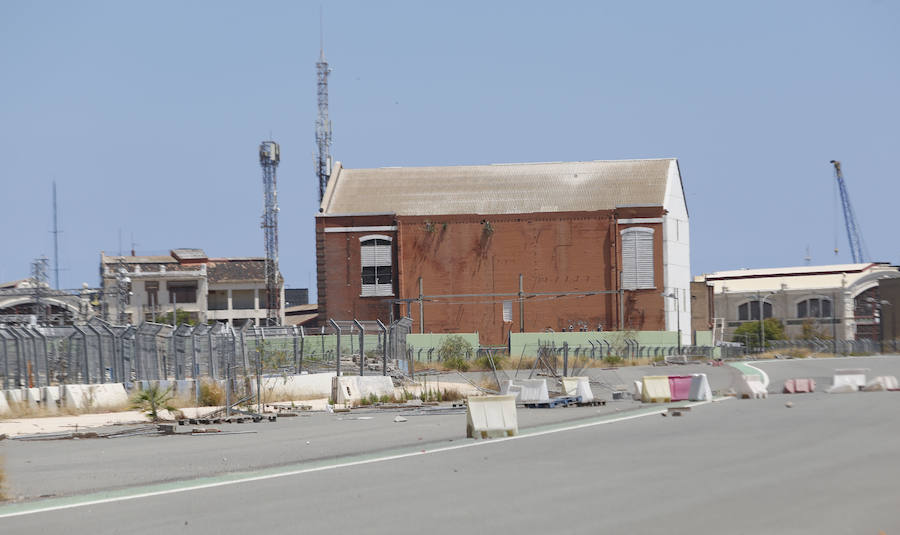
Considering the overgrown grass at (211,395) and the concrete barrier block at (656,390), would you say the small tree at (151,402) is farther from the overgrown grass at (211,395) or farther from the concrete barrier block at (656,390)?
the concrete barrier block at (656,390)

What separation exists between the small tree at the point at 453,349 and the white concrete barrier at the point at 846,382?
28.8m

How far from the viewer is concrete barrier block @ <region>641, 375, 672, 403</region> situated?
29.3 meters

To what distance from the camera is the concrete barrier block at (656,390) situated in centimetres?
2934

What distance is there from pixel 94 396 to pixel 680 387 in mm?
14933

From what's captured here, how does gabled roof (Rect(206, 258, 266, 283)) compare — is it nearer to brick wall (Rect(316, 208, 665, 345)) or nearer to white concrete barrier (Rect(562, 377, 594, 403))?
brick wall (Rect(316, 208, 665, 345))

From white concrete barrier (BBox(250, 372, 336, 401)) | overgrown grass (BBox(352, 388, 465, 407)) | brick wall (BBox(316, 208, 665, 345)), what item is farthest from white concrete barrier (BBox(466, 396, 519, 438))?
brick wall (BBox(316, 208, 665, 345))

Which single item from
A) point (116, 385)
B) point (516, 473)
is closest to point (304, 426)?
point (116, 385)

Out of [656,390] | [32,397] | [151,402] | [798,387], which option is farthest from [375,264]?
[151,402]

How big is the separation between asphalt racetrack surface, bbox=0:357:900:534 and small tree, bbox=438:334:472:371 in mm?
41151

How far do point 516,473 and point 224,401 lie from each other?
18.5 meters

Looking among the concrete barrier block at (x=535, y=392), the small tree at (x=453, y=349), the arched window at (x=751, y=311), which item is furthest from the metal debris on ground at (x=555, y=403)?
the arched window at (x=751, y=311)

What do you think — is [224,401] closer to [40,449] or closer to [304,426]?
[304,426]

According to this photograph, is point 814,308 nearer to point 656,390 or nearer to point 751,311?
point 751,311

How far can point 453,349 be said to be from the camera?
67.0 meters
